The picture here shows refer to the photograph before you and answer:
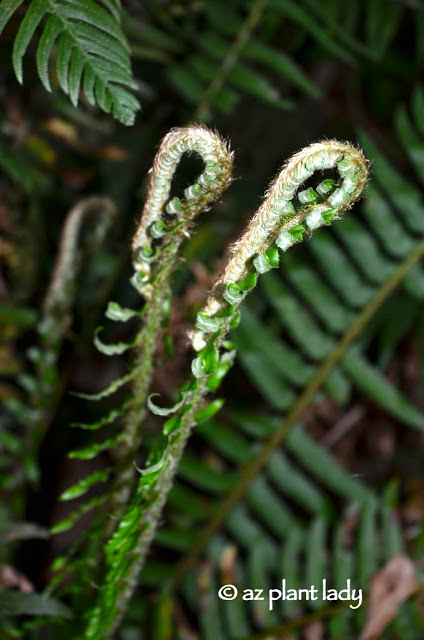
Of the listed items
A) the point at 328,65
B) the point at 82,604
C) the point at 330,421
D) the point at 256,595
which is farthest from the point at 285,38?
the point at 82,604

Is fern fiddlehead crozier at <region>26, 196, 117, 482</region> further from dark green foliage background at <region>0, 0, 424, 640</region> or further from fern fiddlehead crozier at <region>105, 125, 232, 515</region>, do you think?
fern fiddlehead crozier at <region>105, 125, 232, 515</region>

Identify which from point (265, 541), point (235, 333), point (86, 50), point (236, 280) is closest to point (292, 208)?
point (236, 280)

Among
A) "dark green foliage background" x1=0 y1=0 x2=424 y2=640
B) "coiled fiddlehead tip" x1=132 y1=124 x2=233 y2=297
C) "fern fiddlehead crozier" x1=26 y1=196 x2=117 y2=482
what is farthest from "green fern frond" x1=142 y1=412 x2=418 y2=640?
"coiled fiddlehead tip" x1=132 y1=124 x2=233 y2=297

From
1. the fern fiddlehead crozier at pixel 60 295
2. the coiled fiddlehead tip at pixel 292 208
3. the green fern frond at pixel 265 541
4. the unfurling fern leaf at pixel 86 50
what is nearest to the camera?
the coiled fiddlehead tip at pixel 292 208

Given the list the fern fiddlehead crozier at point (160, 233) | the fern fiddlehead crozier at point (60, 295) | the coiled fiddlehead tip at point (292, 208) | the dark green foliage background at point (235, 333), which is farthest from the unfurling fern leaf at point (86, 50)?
the dark green foliage background at point (235, 333)

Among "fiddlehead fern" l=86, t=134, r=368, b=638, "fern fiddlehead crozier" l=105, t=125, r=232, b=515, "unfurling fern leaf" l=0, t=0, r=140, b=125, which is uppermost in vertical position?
"unfurling fern leaf" l=0, t=0, r=140, b=125

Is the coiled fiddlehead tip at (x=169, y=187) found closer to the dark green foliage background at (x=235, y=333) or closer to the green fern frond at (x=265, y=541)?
the dark green foliage background at (x=235, y=333)
